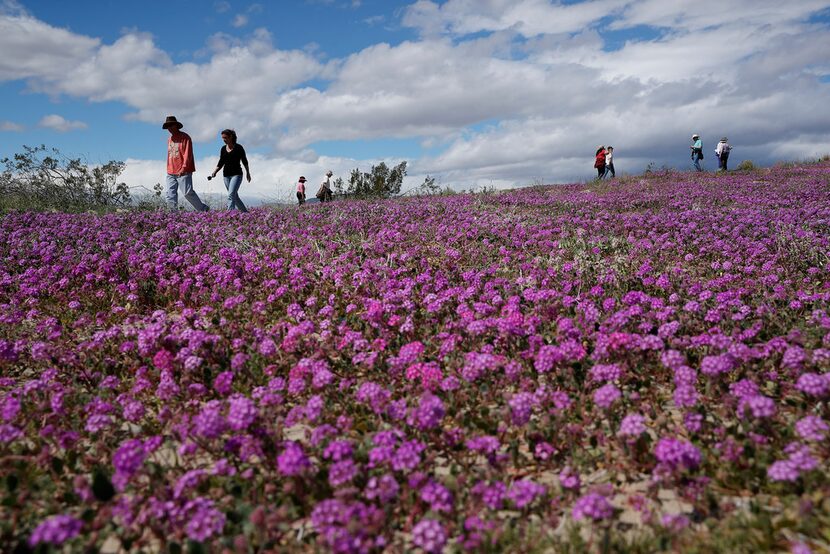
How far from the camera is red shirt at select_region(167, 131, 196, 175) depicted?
14.4 meters

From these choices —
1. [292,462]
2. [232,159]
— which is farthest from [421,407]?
[232,159]

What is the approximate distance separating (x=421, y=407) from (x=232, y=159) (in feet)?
42.9

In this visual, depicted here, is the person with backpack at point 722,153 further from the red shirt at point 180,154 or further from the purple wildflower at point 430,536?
the purple wildflower at point 430,536

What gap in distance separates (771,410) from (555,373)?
1562mm

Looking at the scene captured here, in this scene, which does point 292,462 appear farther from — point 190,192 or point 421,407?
point 190,192

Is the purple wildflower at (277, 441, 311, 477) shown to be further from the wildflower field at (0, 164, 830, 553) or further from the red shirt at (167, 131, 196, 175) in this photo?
the red shirt at (167, 131, 196, 175)

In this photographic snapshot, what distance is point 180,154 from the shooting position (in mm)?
14453

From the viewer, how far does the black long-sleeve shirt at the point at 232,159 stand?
14.7 metres

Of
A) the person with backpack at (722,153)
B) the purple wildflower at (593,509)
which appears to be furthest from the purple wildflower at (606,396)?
the person with backpack at (722,153)

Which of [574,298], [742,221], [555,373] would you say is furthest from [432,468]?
[742,221]

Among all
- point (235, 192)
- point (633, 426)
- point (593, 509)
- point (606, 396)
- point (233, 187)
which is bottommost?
point (593, 509)

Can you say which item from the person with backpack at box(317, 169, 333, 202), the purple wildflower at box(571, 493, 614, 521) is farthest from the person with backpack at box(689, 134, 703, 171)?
the purple wildflower at box(571, 493, 614, 521)

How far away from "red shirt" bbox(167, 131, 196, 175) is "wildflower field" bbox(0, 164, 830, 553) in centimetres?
745

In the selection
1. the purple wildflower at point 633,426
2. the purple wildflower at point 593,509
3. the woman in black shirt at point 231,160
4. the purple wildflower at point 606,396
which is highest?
the woman in black shirt at point 231,160
